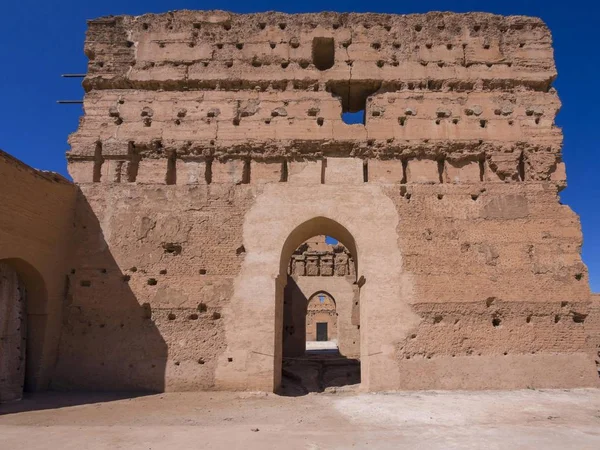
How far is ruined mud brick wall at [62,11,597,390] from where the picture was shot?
8375 millimetres

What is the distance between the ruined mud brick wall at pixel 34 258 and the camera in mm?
7496

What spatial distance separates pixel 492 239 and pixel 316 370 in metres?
5.11

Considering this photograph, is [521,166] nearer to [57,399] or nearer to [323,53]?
[323,53]

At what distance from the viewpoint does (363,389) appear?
8375 millimetres

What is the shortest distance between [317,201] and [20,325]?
579cm

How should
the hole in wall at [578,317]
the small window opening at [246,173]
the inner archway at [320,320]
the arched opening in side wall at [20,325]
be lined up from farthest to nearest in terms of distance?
the inner archway at [320,320] → the small window opening at [246,173] → the hole in wall at [578,317] → the arched opening in side wall at [20,325]

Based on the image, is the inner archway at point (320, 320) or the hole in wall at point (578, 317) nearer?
the hole in wall at point (578, 317)

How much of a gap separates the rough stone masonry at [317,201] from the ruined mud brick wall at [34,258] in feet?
0.40

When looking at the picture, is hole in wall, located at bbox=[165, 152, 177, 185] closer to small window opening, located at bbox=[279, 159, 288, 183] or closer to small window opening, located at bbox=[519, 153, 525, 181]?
small window opening, located at bbox=[279, 159, 288, 183]

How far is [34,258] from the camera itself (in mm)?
7996

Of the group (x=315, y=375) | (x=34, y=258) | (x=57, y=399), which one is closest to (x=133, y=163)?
(x=34, y=258)

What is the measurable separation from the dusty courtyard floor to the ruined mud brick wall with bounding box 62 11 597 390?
2.69ft

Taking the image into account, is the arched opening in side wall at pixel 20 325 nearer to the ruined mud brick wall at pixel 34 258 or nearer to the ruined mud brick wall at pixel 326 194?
the ruined mud brick wall at pixel 34 258

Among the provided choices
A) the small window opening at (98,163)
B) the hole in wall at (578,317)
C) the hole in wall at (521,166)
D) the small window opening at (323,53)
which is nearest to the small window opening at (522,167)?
the hole in wall at (521,166)
